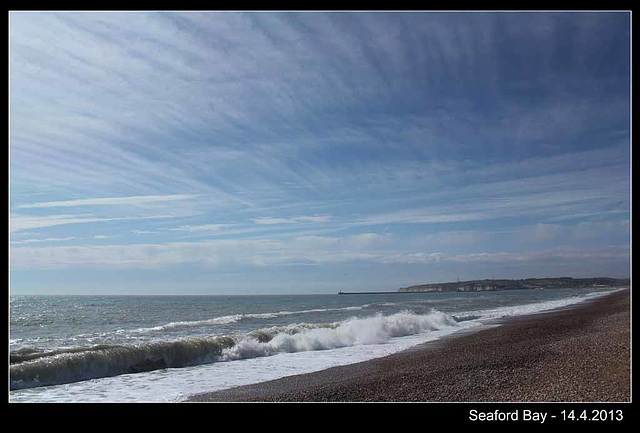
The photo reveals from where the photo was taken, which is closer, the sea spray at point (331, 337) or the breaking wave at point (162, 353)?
the breaking wave at point (162, 353)

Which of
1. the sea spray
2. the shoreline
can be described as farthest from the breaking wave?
the shoreline

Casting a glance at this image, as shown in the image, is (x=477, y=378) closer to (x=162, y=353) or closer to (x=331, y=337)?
(x=162, y=353)

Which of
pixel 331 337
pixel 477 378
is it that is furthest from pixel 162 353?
pixel 477 378

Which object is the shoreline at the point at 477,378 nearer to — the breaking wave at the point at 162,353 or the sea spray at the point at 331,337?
the breaking wave at the point at 162,353

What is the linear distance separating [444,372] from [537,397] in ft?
8.85

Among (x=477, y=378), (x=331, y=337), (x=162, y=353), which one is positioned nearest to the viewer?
(x=477, y=378)

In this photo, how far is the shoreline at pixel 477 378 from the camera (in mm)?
7156

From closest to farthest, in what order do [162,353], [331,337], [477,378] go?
[477,378] < [162,353] < [331,337]

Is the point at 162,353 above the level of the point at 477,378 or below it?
below

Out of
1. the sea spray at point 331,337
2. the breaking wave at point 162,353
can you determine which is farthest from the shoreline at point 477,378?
the sea spray at point 331,337

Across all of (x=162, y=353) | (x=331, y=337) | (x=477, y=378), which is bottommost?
(x=331, y=337)

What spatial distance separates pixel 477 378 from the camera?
848 centimetres

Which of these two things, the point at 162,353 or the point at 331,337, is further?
the point at 331,337
